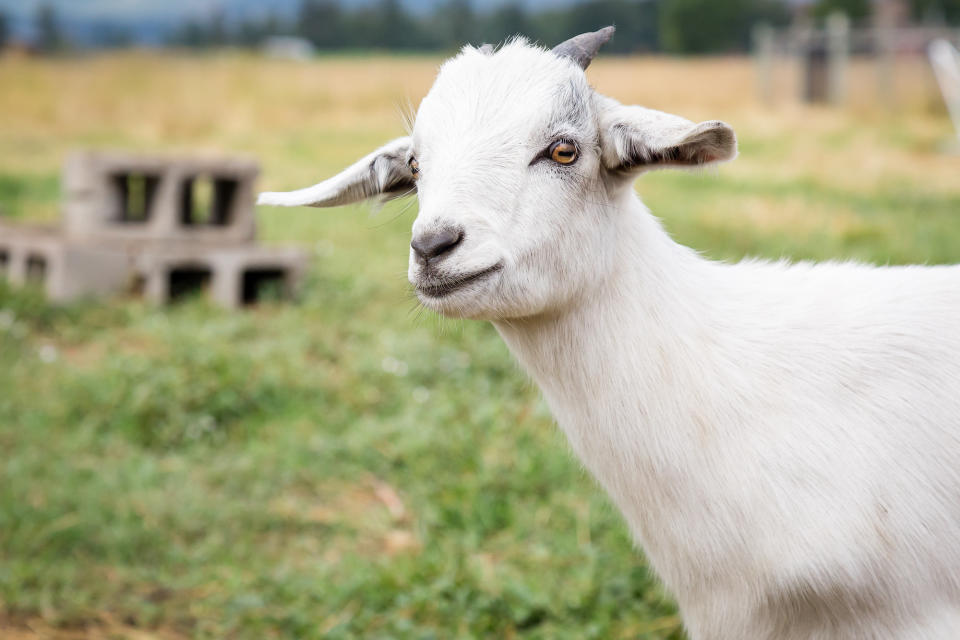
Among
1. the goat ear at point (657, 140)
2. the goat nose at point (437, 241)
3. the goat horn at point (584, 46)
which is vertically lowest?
the goat nose at point (437, 241)

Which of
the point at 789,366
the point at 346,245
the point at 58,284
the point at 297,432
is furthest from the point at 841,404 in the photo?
the point at 346,245

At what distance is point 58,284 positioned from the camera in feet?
20.5

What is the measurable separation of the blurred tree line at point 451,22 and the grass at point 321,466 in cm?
573

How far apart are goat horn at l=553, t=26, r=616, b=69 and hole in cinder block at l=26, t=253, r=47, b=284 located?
5222 mm

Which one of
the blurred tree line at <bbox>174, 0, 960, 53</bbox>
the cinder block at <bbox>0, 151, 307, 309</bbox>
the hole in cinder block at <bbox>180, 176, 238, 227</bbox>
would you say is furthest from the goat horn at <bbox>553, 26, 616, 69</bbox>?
the blurred tree line at <bbox>174, 0, 960, 53</bbox>

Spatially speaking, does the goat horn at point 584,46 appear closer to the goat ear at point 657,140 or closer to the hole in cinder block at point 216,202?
the goat ear at point 657,140

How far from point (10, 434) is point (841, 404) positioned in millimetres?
3811

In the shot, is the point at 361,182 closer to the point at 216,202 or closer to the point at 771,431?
the point at 771,431

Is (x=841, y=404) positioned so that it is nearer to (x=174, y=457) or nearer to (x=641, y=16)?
(x=174, y=457)

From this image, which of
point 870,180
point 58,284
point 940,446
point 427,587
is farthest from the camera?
point 870,180

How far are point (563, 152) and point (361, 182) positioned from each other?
23.8 inches

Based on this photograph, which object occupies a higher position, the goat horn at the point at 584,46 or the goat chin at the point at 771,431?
the goat horn at the point at 584,46

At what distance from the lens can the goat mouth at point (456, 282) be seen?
209 centimetres

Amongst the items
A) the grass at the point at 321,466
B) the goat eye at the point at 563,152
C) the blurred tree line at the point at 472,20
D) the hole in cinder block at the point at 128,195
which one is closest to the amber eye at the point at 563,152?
the goat eye at the point at 563,152
